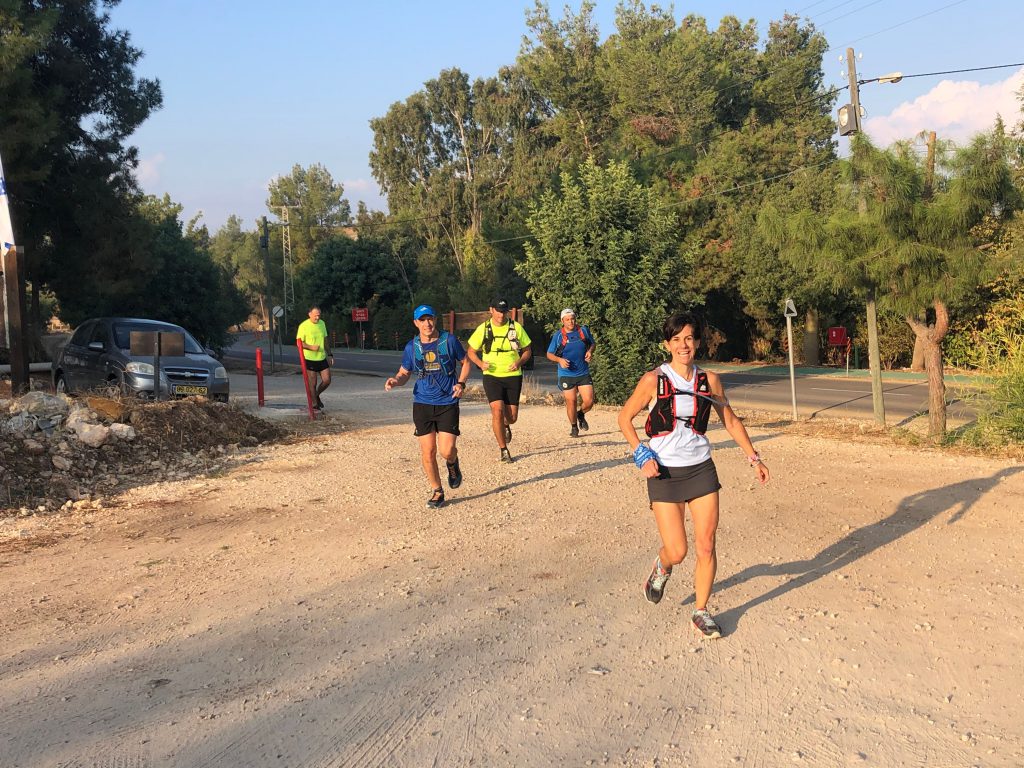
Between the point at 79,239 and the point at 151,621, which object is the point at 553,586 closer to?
the point at 151,621

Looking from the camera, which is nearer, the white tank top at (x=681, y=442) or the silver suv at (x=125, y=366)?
the white tank top at (x=681, y=442)

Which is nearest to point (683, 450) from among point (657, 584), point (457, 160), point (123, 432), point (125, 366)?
point (657, 584)

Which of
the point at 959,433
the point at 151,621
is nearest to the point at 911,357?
the point at 959,433

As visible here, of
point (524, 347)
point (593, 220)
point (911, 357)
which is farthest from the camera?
point (911, 357)

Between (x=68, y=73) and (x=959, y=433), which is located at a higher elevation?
(x=68, y=73)

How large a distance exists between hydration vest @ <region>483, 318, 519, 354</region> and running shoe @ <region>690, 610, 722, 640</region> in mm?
5366

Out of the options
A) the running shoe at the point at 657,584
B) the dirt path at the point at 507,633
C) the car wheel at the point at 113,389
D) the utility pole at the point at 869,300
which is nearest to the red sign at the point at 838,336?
the utility pole at the point at 869,300

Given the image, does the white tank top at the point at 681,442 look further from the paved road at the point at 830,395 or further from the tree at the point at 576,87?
the tree at the point at 576,87

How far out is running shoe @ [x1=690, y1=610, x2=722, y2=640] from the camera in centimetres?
444

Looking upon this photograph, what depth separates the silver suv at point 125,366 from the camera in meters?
12.9

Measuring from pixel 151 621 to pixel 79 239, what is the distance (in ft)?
69.8

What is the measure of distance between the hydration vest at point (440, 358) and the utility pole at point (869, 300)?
6.30 m

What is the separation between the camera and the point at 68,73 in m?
21.5

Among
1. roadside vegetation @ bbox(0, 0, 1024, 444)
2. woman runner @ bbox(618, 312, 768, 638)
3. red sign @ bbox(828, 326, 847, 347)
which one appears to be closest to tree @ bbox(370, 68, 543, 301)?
roadside vegetation @ bbox(0, 0, 1024, 444)
